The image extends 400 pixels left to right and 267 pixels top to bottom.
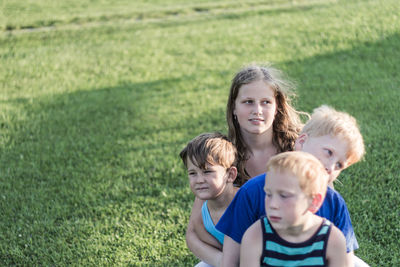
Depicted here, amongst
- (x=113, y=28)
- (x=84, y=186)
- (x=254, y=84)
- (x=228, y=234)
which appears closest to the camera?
(x=228, y=234)

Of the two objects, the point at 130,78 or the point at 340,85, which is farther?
the point at 130,78

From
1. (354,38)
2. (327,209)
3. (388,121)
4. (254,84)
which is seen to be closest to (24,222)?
(254,84)

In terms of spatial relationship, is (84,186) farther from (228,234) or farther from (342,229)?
(342,229)

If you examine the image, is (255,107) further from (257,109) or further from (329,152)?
(329,152)

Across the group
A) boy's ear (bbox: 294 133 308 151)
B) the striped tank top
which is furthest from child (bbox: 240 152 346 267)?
boy's ear (bbox: 294 133 308 151)

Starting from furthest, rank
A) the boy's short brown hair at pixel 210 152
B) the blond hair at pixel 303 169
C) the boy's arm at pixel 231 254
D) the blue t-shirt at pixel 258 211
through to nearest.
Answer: the boy's short brown hair at pixel 210 152
the boy's arm at pixel 231 254
the blue t-shirt at pixel 258 211
the blond hair at pixel 303 169

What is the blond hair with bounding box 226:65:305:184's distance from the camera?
3.20 m

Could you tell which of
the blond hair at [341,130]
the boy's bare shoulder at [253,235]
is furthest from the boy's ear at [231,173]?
the boy's bare shoulder at [253,235]

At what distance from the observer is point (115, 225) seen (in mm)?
4020

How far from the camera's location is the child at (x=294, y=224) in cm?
186

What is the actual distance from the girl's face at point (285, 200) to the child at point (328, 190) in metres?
0.34

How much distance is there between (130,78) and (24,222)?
11.0ft

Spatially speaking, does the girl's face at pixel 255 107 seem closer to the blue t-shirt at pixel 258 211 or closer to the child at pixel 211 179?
the child at pixel 211 179

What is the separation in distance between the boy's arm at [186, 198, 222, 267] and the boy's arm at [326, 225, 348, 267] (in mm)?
821
